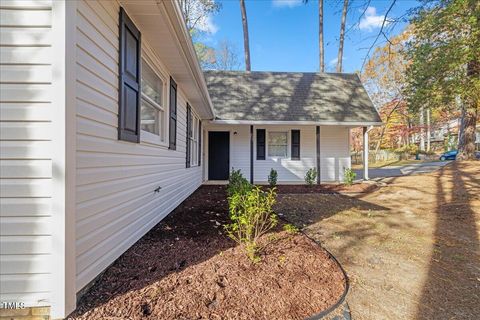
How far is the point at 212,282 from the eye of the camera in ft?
7.49

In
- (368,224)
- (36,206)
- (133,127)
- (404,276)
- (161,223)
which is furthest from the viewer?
(368,224)

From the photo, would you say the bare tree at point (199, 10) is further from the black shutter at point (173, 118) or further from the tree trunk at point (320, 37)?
the black shutter at point (173, 118)

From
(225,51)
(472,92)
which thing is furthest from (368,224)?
(225,51)

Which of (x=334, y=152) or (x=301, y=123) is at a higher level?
(x=301, y=123)

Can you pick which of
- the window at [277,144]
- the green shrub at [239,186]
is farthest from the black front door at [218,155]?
the green shrub at [239,186]

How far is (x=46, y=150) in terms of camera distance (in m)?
1.78

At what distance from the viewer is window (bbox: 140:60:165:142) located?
12.3 feet

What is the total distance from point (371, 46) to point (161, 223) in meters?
5.49

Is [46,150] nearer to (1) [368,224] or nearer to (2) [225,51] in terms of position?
(1) [368,224]

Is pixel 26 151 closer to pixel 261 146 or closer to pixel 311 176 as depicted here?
pixel 311 176

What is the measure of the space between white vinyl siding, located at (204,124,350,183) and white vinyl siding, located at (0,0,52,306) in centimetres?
926

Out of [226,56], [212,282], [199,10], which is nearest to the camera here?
[212,282]

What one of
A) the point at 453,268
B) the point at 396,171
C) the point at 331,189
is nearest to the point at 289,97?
the point at 331,189

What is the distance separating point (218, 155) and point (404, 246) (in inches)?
334
